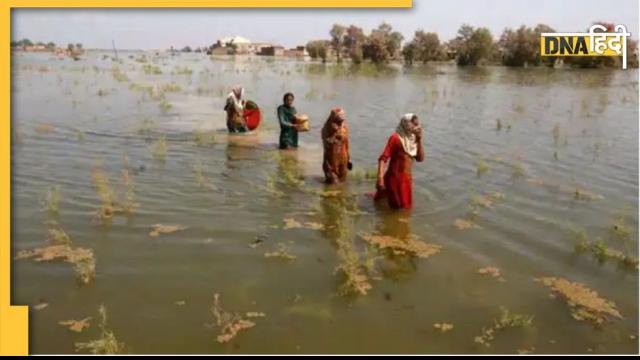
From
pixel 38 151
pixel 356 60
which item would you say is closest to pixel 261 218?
pixel 38 151

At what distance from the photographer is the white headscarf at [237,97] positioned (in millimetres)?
11914

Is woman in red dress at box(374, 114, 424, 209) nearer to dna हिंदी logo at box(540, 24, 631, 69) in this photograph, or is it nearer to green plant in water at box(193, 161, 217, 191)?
green plant in water at box(193, 161, 217, 191)

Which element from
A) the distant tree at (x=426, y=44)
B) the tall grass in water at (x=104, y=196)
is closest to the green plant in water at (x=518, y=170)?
the tall grass in water at (x=104, y=196)

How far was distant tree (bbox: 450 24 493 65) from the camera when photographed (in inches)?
1890

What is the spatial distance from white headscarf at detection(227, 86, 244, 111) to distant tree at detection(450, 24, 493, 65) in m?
39.7

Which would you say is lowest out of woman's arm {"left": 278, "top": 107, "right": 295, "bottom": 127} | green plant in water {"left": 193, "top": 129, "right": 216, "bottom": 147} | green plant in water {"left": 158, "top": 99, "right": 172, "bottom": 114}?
green plant in water {"left": 193, "top": 129, "right": 216, "bottom": 147}

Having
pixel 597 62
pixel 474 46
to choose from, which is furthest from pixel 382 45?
pixel 597 62

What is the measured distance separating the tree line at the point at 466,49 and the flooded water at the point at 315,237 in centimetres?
3494

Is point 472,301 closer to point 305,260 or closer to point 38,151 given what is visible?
point 305,260

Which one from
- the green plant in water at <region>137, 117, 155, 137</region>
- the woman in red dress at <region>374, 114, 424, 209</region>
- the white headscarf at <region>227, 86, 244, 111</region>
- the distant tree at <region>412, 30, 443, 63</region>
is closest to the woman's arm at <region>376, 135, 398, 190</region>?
the woman in red dress at <region>374, 114, 424, 209</region>

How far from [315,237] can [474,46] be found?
4550 cm

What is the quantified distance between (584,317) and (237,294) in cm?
268

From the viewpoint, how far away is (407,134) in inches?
258

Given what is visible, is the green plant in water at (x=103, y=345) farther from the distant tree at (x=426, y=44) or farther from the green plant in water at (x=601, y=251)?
the distant tree at (x=426, y=44)
